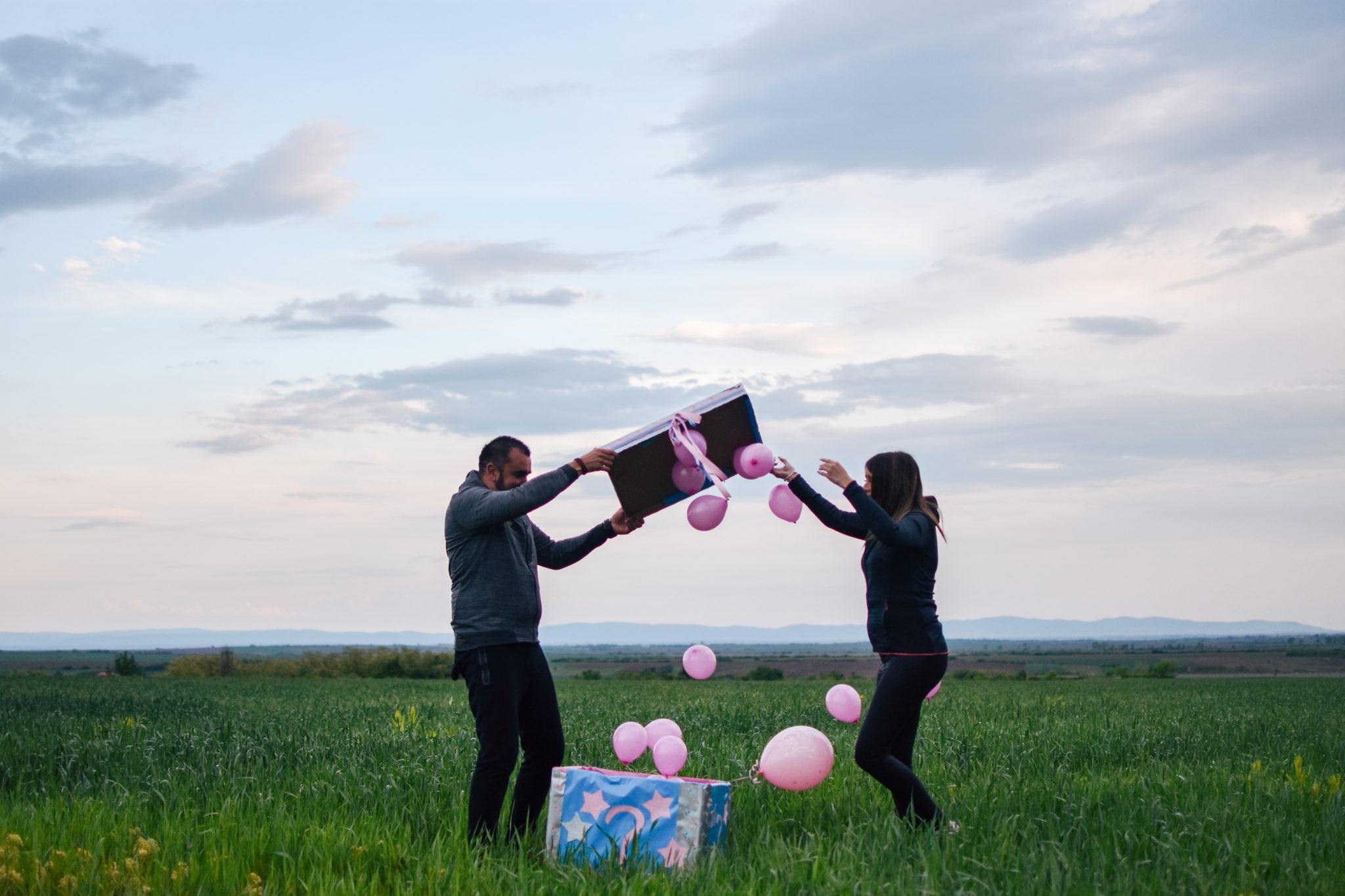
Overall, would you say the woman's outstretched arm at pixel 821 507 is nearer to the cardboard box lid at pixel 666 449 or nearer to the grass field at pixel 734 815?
the cardboard box lid at pixel 666 449

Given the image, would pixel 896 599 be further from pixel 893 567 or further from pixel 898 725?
pixel 898 725

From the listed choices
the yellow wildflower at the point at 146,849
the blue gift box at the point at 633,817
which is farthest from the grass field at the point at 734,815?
the blue gift box at the point at 633,817

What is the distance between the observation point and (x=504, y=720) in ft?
17.7

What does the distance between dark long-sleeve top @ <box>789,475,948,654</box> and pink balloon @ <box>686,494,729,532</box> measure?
441 mm

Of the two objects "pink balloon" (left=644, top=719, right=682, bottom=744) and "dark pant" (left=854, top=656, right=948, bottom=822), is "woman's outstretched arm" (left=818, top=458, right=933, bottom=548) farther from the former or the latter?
"pink balloon" (left=644, top=719, right=682, bottom=744)

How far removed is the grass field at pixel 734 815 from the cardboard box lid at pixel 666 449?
6.74ft

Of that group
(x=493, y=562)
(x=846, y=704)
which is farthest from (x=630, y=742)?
(x=493, y=562)

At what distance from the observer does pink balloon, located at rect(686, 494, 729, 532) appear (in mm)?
5961

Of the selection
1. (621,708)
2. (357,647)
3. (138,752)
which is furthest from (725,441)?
(357,647)

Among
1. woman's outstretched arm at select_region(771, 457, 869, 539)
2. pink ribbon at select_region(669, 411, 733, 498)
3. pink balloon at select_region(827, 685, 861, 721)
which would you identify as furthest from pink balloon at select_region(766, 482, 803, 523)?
pink balloon at select_region(827, 685, 861, 721)

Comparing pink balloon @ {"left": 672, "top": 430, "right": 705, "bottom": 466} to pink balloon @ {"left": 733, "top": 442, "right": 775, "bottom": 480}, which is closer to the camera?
pink balloon @ {"left": 672, "top": 430, "right": 705, "bottom": 466}

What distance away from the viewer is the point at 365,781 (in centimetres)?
757

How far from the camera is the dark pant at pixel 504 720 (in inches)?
213

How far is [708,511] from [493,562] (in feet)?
4.32
